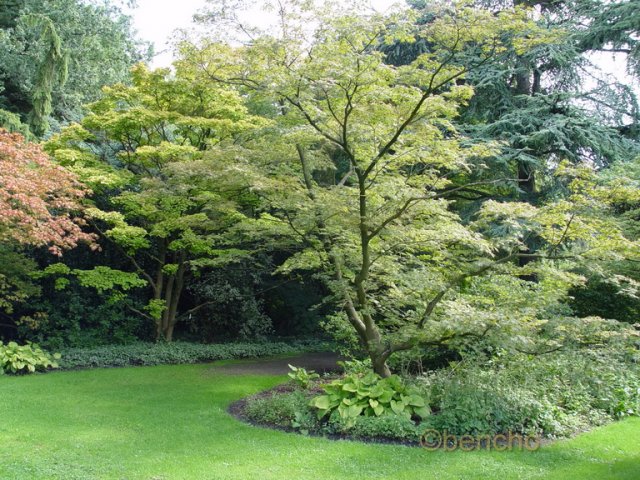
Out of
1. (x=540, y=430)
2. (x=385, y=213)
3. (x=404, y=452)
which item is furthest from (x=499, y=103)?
(x=404, y=452)

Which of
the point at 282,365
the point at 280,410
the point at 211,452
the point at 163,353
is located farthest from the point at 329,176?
the point at 211,452

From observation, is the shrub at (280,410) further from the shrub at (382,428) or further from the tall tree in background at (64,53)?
the tall tree in background at (64,53)

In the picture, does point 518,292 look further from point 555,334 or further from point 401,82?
point 401,82

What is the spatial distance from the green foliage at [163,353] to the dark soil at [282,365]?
2.45 ft

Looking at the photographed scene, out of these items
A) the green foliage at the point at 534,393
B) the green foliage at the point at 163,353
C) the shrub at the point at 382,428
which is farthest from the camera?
the green foliage at the point at 163,353

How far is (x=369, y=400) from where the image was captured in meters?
6.18

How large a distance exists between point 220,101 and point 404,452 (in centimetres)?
848

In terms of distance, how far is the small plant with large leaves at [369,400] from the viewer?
6.05 meters

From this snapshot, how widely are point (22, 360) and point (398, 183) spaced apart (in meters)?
7.78

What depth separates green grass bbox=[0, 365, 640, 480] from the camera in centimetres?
458

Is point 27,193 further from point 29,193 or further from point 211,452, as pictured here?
point 211,452

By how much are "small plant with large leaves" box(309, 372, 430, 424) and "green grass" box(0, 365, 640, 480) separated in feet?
1.89

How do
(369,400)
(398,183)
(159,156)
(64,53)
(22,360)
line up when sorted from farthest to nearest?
(64,53) < (159,156) < (22,360) < (398,183) < (369,400)

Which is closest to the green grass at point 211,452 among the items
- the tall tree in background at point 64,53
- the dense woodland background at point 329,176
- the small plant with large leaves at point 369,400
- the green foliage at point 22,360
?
the small plant with large leaves at point 369,400
